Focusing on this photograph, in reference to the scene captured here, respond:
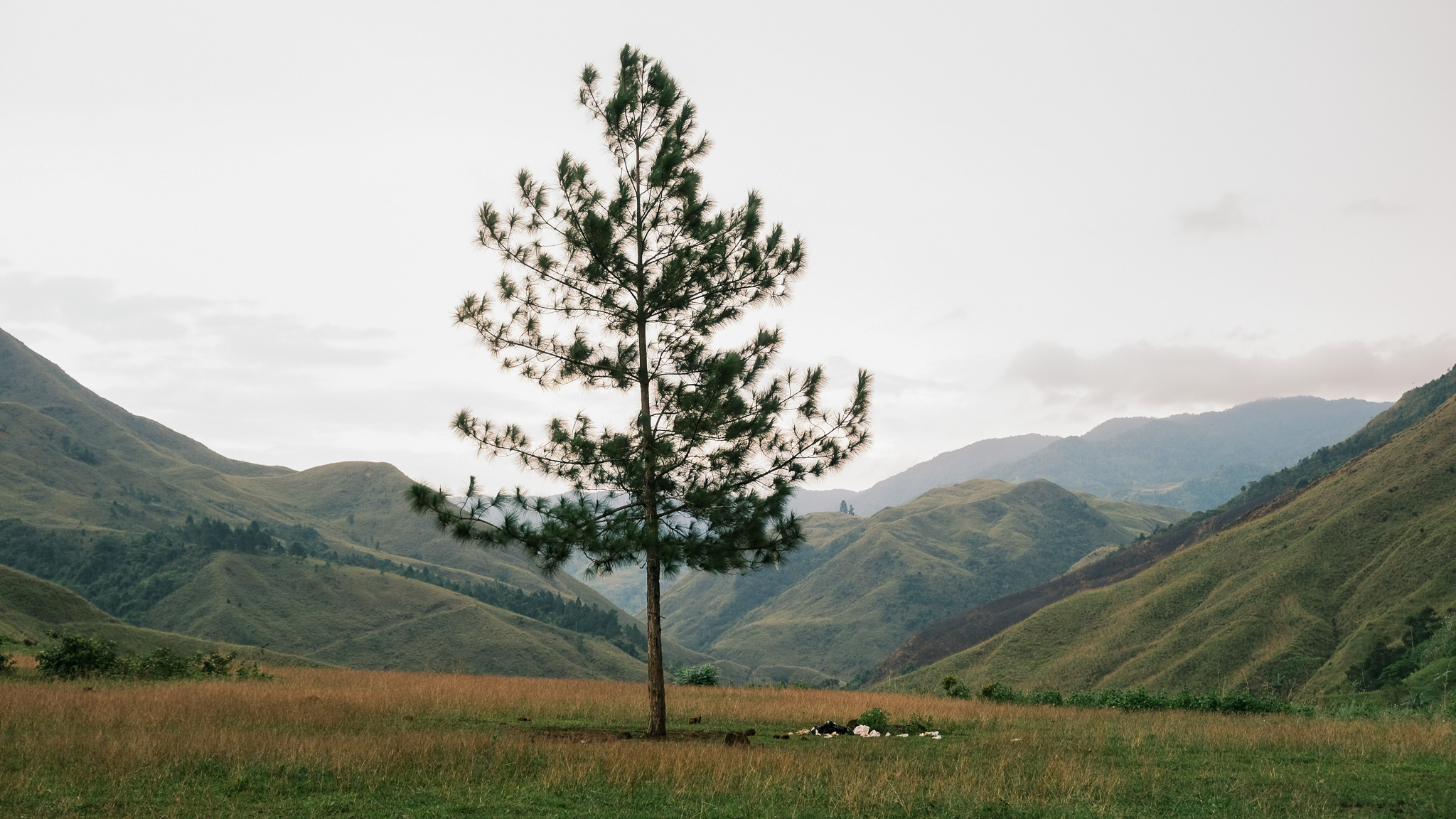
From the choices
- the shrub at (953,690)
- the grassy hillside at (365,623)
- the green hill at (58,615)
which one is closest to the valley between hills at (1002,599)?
the green hill at (58,615)

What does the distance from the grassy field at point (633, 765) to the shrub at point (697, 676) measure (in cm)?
1067

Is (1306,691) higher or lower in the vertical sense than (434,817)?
lower

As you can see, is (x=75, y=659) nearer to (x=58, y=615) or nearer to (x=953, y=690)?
(x=953, y=690)

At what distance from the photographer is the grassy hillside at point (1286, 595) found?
69.2 metres

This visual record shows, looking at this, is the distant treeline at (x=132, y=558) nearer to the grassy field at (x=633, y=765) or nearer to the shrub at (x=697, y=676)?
the shrub at (x=697, y=676)

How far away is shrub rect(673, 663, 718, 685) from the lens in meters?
29.7

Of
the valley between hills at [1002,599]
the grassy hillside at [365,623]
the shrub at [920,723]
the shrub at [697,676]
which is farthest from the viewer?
the grassy hillside at [365,623]

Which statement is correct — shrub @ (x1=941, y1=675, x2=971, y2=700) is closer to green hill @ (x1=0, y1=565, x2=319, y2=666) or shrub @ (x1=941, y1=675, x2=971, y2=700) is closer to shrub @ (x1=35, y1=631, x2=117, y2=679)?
shrub @ (x1=35, y1=631, x2=117, y2=679)

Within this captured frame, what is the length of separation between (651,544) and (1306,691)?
6955 cm

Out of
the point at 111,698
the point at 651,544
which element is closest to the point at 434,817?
the point at 651,544

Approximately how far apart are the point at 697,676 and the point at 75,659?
1813 cm

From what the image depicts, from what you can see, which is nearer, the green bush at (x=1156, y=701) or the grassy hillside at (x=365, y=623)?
the green bush at (x=1156, y=701)

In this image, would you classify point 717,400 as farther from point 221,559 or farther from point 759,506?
point 221,559

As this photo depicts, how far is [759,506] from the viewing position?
1731cm
